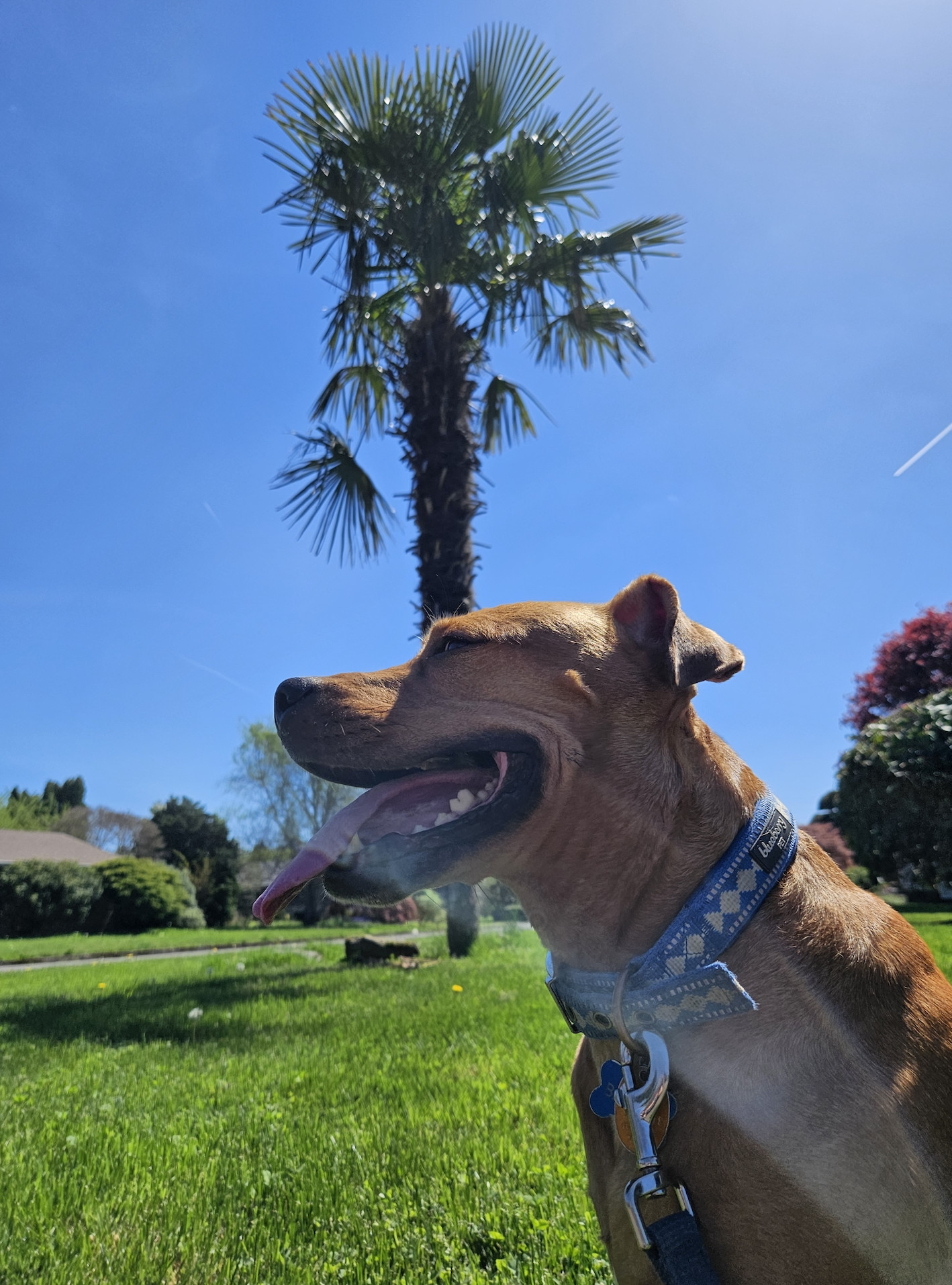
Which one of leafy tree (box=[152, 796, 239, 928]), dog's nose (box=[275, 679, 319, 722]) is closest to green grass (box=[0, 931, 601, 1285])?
dog's nose (box=[275, 679, 319, 722])

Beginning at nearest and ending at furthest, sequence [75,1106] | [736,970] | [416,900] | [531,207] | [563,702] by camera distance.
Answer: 1. [736,970]
2. [563,702]
3. [75,1106]
4. [531,207]
5. [416,900]

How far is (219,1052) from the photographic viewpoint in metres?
5.11

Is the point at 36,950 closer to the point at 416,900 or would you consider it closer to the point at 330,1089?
the point at 416,900

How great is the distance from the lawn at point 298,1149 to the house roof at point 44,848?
3406 cm

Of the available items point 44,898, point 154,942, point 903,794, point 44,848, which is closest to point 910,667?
point 903,794

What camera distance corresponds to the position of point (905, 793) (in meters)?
9.37

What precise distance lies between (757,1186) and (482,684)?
1211 millimetres

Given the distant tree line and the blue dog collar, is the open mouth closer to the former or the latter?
the blue dog collar

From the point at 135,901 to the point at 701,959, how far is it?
28650 millimetres

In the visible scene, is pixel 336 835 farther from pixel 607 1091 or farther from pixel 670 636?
pixel 670 636

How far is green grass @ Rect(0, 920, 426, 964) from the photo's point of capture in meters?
15.4

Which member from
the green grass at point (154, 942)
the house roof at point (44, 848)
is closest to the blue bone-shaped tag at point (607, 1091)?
the green grass at point (154, 942)

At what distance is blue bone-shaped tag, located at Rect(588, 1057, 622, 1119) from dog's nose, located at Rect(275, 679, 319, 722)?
117 cm

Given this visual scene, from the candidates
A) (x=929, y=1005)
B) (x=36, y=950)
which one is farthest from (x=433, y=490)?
(x=36, y=950)
